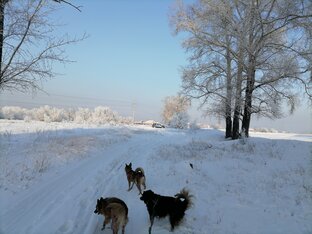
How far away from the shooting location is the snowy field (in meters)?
6.94

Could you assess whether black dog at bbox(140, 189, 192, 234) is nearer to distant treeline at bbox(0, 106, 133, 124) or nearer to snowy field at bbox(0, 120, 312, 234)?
snowy field at bbox(0, 120, 312, 234)

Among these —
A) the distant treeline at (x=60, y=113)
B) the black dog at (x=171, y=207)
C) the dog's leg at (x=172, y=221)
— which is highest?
the distant treeline at (x=60, y=113)

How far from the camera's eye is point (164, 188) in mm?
10133

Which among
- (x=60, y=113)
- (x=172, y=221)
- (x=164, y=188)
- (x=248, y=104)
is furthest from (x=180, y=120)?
(x=172, y=221)

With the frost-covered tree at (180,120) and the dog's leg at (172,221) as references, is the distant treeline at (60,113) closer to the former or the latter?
the frost-covered tree at (180,120)

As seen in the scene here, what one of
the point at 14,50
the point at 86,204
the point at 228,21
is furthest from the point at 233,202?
the point at 228,21

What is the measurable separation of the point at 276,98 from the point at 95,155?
15.1 metres

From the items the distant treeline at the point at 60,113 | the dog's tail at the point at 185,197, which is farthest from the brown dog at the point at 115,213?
the distant treeline at the point at 60,113

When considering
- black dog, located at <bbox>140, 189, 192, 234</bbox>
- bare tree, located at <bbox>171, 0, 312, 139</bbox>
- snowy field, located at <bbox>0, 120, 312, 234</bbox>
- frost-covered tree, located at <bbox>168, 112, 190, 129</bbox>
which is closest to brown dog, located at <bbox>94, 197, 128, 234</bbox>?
snowy field, located at <bbox>0, 120, 312, 234</bbox>

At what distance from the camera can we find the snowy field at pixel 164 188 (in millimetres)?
6938

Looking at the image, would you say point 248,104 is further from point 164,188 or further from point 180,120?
point 180,120

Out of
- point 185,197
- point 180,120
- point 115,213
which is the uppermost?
point 180,120

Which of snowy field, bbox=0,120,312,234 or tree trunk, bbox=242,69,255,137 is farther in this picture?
tree trunk, bbox=242,69,255,137

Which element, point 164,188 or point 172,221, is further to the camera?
point 164,188
